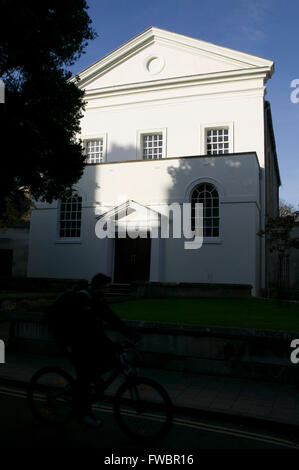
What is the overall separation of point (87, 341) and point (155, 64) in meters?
22.1

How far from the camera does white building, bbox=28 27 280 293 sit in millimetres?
18266

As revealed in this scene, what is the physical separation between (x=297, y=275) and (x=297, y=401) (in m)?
19.1

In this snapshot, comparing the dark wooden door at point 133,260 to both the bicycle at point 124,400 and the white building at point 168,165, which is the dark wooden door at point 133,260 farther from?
the bicycle at point 124,400

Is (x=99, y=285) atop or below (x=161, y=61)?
below

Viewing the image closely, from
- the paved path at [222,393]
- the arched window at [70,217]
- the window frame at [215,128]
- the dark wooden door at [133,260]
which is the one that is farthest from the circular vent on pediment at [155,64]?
the paved path at [222,393]

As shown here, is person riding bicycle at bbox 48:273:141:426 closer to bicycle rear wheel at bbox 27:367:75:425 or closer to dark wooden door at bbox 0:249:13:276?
bicycle rear wheel at bbox 27:367:75:425

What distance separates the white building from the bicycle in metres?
13.7

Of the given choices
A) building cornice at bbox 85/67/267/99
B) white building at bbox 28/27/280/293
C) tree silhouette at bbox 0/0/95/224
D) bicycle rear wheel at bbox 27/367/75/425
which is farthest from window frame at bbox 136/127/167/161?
bicycle rear wheel at bbox 27/367/75/425

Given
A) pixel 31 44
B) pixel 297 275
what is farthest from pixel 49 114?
pixel 297 275

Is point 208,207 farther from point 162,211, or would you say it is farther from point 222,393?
point 222,393

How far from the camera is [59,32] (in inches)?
467

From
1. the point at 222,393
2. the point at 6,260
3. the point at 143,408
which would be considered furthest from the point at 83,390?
the point at 6,260

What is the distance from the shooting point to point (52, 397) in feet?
15.3

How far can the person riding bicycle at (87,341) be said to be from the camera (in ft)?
14.5
